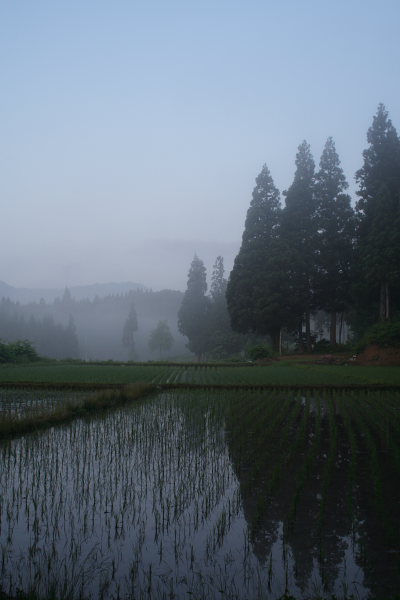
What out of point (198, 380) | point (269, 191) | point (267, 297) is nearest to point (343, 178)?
point (269, 191)

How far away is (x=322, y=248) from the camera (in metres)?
31.7

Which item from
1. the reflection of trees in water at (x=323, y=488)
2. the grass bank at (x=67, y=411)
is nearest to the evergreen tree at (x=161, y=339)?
the grass bank at (x=67, y=411)

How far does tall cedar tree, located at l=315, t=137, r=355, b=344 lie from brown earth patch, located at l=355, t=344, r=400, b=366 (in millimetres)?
6655

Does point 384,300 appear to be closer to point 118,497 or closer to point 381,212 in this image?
point 381,212

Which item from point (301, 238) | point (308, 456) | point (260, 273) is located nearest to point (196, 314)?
point (260, 273)

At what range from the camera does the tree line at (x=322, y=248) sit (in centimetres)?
2736

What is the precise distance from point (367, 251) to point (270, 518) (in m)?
24.8

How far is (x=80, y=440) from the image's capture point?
318 inches

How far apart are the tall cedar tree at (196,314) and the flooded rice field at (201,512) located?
40012mm

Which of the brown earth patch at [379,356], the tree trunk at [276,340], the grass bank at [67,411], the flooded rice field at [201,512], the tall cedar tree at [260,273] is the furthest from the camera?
the tree trunk at [276,340]

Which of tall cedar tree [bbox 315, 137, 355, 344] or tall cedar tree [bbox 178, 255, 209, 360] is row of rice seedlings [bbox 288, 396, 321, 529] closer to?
tall cedar tree [bbox 315, 137, 355, 344]

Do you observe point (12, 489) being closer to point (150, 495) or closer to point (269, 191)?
point (150, 495)

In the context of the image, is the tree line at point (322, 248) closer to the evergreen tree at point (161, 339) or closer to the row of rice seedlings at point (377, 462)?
the row of rice seedlings at point (377, 462)

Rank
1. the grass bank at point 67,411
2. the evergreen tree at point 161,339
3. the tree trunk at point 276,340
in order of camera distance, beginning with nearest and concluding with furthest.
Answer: the grass bank at point 67,411 < the tree trunk at point 276,340 < the evergreen tree at point 161,339
